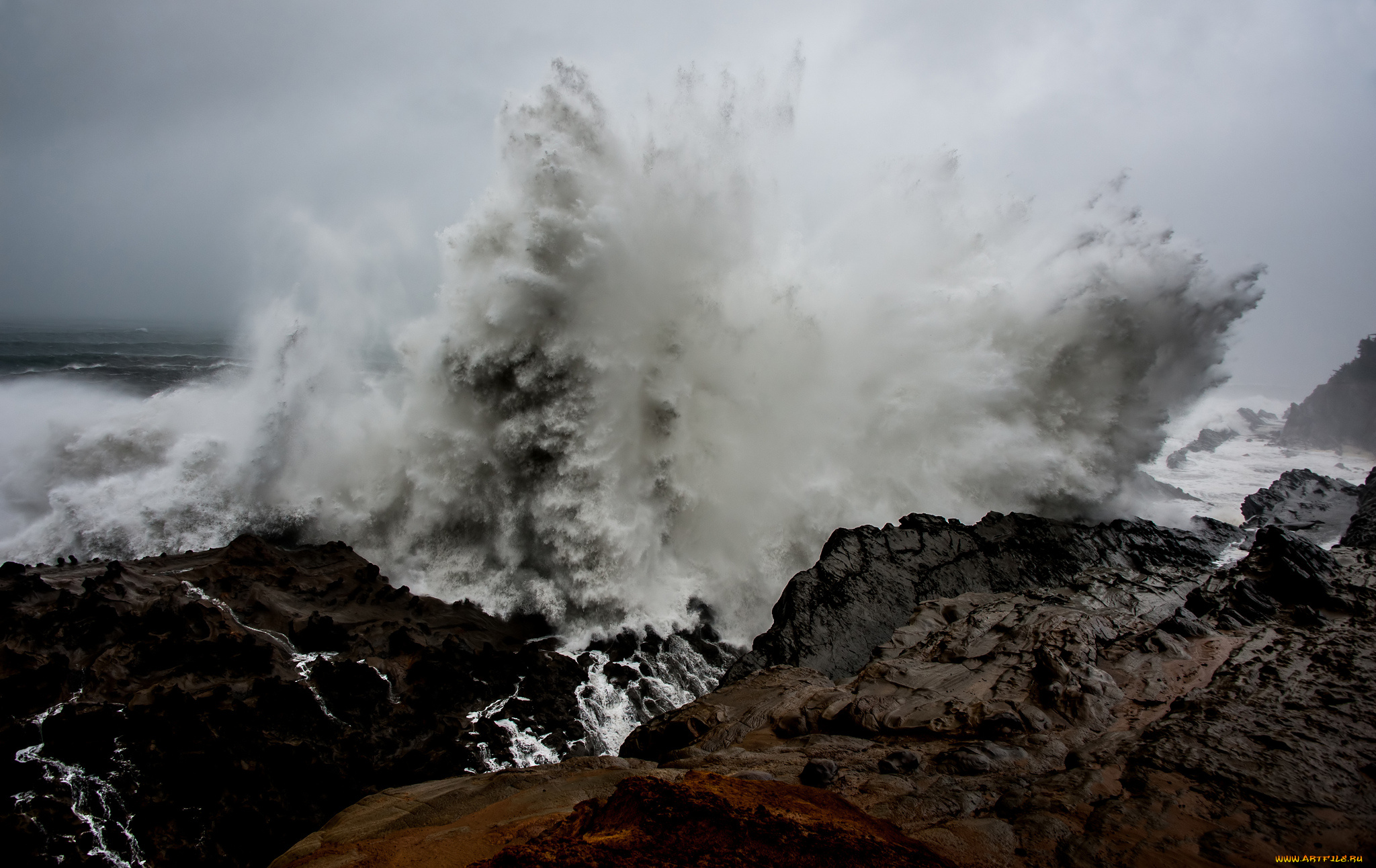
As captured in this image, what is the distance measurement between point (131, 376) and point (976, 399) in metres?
29.7

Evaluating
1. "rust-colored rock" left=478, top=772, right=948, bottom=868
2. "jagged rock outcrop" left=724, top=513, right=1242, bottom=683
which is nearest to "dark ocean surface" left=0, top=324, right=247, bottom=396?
"jagged rock outcrop" left=724, top=513, right=1242, bottom=683

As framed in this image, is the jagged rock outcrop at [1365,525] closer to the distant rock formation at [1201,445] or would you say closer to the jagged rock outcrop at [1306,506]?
the jagged rock outcrop at [1306,506]

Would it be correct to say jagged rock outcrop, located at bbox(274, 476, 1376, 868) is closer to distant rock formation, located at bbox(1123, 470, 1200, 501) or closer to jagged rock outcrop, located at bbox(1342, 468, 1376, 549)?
jagged rock outcrop, located at bbox(1342, 468, 1376, 549)

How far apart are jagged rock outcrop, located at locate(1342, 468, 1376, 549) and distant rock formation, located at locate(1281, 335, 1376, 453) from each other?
2719 cm

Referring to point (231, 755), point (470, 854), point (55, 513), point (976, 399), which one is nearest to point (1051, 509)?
point (976, 399)

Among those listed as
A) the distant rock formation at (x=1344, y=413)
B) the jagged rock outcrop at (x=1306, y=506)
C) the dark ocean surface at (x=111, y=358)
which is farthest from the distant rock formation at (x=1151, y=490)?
the dark ocean surface at (x=111, y=358)

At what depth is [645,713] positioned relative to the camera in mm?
8328

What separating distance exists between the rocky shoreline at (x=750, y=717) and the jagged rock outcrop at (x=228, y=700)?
30 mm

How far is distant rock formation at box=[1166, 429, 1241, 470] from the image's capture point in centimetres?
2505

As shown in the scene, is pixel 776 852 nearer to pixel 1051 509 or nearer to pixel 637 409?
pixel 637 409

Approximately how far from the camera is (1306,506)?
14.0 metres

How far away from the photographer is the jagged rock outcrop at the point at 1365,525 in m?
9.27

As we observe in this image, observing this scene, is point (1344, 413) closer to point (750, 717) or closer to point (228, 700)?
point (750, 717)

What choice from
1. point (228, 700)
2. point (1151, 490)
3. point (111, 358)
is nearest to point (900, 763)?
point (228, 700)
